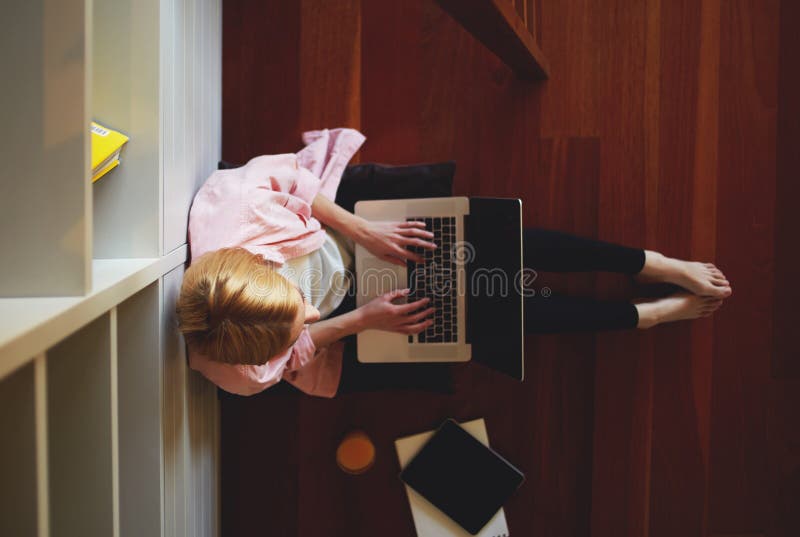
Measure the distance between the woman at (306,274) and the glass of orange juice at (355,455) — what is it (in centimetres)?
23

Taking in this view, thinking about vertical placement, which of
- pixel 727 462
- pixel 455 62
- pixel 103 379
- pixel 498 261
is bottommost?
pixel 727 462

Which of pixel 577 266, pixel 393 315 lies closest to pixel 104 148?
pixel 393 315

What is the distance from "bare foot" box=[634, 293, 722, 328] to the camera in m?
1.35

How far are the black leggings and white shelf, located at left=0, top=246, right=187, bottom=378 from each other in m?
0.91

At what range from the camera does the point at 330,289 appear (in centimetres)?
120

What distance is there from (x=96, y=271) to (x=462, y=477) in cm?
106

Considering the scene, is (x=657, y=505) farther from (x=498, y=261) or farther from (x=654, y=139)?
(x=654, y=139)

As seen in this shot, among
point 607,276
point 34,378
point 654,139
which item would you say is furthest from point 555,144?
point 34,378

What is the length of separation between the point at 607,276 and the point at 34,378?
136 centimetres

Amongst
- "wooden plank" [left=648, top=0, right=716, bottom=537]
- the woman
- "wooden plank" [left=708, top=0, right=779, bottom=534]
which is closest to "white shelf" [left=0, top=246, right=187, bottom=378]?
the woman

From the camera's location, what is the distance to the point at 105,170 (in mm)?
846

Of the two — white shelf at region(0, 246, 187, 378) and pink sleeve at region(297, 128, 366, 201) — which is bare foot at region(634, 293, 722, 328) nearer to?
pink sleeve at region(297, 128, 366, 201)

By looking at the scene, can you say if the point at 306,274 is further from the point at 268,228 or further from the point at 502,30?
the point at 502,30

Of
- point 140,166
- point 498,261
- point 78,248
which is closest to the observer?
point 78,248
